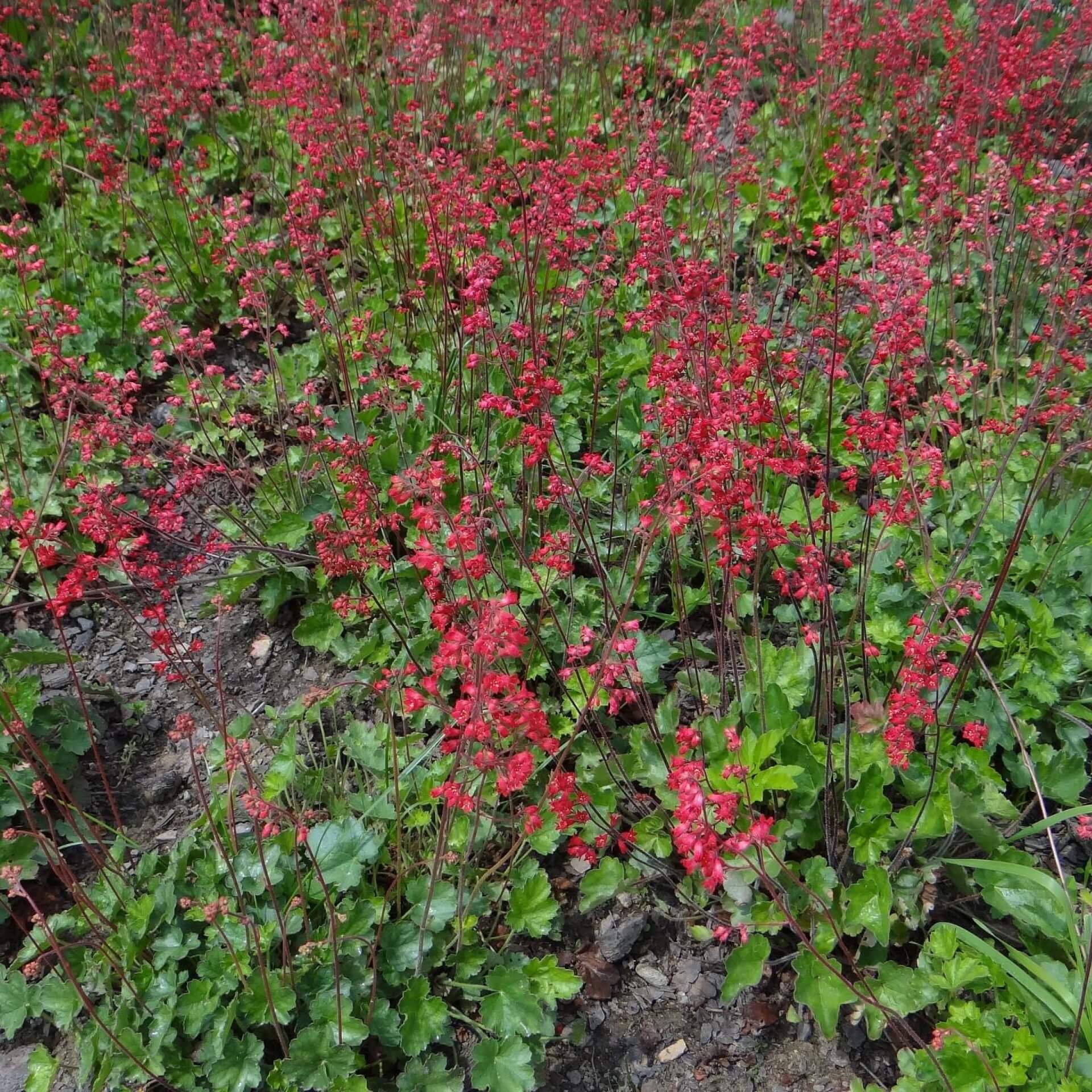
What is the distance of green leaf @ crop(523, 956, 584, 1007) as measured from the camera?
2268 mm

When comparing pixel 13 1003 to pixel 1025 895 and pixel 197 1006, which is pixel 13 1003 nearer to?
pixel 197 1006

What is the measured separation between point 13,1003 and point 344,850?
89 cm

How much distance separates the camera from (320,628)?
3.17m

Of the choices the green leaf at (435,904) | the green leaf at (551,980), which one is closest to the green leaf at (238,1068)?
the green leaf at (435,904)

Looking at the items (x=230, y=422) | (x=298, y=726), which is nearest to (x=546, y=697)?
(x=298, y=726)

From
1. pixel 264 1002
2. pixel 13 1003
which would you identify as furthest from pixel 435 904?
pixel 13 1003

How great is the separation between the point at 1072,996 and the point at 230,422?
3.53 meters

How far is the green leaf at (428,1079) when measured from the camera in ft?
7.02

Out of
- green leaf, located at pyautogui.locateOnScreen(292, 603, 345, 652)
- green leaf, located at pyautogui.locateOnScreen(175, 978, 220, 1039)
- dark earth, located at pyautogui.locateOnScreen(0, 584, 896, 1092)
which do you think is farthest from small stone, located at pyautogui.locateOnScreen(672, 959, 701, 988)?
green leaf, located at pyautogui.locateOnScreen(292, 603, 345, 652)

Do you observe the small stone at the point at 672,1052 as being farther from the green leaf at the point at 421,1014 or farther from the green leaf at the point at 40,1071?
the green leaf at the point at 40,1071

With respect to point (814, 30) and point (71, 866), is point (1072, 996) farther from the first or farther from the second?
point (814, 30)

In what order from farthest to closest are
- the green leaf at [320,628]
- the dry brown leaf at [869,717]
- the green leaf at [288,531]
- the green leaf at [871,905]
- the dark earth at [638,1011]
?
the green leaf at [288,531]
the green leaf at [320,628]
the dry brown leaf at [869,717]
the dark earth at [638,1011]
the green leaf at [871,905]

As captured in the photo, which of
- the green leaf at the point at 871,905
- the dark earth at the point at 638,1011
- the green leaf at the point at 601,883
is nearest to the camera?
the green leaf at the point at 871,905

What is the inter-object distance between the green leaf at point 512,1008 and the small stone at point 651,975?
1.20 ft
